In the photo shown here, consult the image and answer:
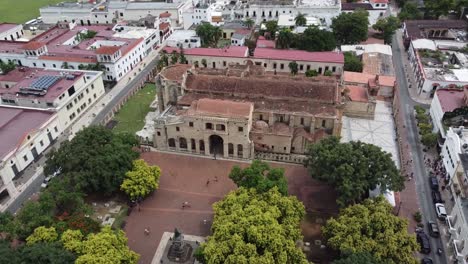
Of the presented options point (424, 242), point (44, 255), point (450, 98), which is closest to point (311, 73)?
point (450, 98)

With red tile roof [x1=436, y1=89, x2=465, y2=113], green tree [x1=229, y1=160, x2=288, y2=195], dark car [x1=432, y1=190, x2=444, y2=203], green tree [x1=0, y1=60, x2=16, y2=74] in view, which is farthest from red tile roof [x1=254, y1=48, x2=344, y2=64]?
green tree [x1=0, y1=60, x2=16, y2=74]

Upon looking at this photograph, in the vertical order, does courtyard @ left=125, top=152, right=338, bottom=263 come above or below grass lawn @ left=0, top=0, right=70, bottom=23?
below

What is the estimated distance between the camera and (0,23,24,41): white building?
400 feet

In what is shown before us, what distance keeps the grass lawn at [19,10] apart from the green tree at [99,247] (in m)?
136

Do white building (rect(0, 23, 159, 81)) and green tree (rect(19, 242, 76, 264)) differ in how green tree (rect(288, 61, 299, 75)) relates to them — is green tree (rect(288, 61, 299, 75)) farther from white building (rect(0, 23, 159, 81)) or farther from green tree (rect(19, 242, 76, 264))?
green tree (rect(19, 242, 76, 264))

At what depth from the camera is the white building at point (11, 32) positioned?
121812mm

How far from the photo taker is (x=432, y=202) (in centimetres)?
6094

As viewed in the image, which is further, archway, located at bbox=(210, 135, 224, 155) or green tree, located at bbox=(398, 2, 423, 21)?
green tree, located at bbox=(398, 2, 423, 21)

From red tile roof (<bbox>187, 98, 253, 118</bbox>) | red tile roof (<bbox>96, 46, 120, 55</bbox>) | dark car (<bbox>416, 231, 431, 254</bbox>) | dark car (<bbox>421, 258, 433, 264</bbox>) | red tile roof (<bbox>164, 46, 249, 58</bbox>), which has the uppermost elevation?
A: red tile roof (<bbox>96, 46, 120, 55</bbox>)

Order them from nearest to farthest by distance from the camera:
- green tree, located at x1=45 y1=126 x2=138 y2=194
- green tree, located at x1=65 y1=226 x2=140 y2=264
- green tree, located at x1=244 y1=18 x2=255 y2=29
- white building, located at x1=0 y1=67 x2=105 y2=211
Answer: green tree, located at x1=65 y1=226 x2=140 y2=264 < green tree, located at x1=45 y1=126 x2=138 y2=194 < white building, located at x1=0 y1=67 x2=105 y2=211 < green tree, located at x1=244 y1=18 x2=255 y2=29

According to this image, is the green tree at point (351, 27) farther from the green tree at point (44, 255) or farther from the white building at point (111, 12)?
the green tree at point (44, 255)

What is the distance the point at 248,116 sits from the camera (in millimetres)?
67062

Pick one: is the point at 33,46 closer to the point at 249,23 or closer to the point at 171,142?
the point at 171,142

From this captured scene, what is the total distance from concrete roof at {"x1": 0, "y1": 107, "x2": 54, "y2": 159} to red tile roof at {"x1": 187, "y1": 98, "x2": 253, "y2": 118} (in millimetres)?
30456
